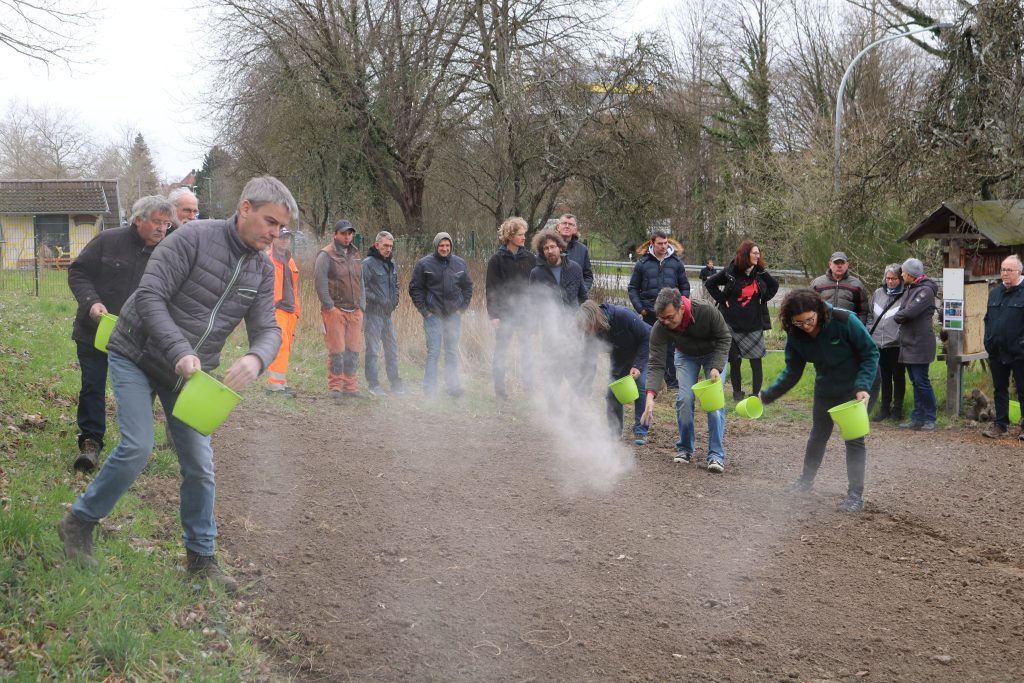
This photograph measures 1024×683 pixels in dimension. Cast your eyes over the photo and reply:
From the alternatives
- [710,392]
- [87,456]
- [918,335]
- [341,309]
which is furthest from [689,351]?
[87,456]

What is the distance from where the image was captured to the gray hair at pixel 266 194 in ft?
14.6

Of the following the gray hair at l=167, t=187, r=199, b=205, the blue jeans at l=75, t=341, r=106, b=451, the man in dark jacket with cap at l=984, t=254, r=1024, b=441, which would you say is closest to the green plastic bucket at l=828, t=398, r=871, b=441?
the man in dark jacket with cap at l=984, t=254, r=1024, b=441

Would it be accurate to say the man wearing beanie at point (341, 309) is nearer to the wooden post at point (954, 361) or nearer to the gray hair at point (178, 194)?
the gray hair at point (178, 194)

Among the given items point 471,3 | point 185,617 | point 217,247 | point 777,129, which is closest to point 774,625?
point 185,617

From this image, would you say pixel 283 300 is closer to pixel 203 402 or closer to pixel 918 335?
pixel 203 402

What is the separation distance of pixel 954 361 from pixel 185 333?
9.33 metres

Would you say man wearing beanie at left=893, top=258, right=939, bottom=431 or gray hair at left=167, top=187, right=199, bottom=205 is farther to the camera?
man wearing beanie at left=893, top=258, right=939, bottom=431

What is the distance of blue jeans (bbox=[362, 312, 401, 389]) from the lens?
10961 mm

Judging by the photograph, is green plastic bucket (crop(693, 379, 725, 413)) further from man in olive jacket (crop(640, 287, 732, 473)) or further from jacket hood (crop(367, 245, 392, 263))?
jacket hood (crop(367, 245, 392, 263))

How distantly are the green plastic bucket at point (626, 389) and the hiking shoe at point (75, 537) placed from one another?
447 centimetres

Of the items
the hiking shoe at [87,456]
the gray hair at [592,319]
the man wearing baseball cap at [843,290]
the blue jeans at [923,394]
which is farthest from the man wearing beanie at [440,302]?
the blue jeans at [923,394]

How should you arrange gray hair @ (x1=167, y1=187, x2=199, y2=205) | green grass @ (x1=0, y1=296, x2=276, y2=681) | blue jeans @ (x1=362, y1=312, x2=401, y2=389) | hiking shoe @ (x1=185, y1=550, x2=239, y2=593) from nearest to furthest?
1. green grass @ (x1=0, y1=296, x2=276, y2=681)
2. hiking shoe @ (x1=185, y1=550, x2=239, y2=593)
3. gray hair @ (x1=167, y1=187, x2=199, y2=205)
4. blue jeans @ (x1=362, y1=312, x2=401, y2=389)

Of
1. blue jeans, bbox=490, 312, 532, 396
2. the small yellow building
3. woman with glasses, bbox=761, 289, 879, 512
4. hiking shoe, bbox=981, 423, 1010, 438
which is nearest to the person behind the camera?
woman with glasses, bbox=761, 289, 879, 512

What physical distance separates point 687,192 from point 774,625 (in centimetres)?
2972
